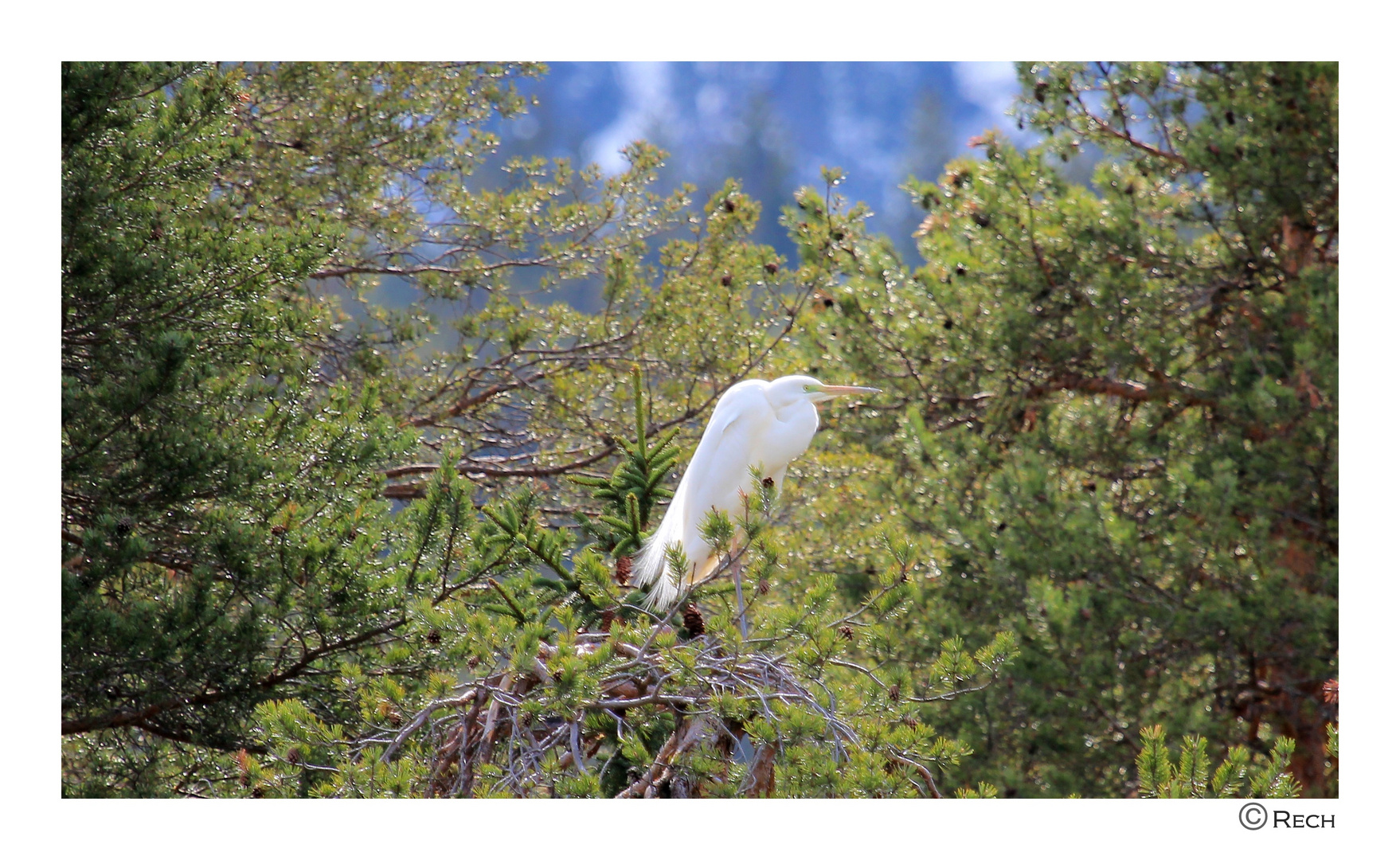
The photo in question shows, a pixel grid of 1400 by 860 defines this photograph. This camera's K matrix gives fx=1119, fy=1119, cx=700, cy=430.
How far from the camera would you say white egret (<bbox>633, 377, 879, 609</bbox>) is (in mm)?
2477

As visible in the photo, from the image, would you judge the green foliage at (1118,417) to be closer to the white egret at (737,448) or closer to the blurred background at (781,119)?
the white egret at (737,448)

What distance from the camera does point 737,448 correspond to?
2482 mm

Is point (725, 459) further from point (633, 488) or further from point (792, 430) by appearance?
point (633, 488)

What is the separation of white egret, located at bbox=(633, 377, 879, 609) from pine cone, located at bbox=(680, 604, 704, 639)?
1.81ft

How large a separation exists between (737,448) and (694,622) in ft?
2.38

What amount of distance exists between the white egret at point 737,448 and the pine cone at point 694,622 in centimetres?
55

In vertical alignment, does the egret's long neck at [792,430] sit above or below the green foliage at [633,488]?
above

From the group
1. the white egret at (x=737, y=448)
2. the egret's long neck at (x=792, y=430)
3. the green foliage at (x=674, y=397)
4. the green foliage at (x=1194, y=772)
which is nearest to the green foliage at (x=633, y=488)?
the green foliage at (x=674, y=397)

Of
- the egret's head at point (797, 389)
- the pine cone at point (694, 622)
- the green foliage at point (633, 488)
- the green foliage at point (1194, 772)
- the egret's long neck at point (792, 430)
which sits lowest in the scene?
the green foliage at point (1194, 772)

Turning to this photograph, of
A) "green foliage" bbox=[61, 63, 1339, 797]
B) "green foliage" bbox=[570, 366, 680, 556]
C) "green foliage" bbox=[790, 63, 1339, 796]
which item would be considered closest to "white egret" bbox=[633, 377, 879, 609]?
"green foliage" bbox=[61, 63, 1339, 797]

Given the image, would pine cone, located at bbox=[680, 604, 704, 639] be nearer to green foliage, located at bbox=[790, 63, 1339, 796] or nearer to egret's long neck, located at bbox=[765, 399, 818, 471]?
egret's long neck, located at bbox=[765, 399, 818, 471]

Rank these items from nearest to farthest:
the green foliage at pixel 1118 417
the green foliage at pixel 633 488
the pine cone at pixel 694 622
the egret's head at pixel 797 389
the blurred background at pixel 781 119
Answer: the pine cone at pixel 694 622
the green foliage at pixel 633 488
the egret's head at pixel 797 389
the green foliage at pixel 1118 417
the blurred background at pixel 781 119

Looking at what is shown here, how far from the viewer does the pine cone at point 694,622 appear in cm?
182

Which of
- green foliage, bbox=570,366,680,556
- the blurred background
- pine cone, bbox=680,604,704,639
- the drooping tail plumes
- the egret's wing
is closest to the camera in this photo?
pine cone, bbox=680,604,704,639
